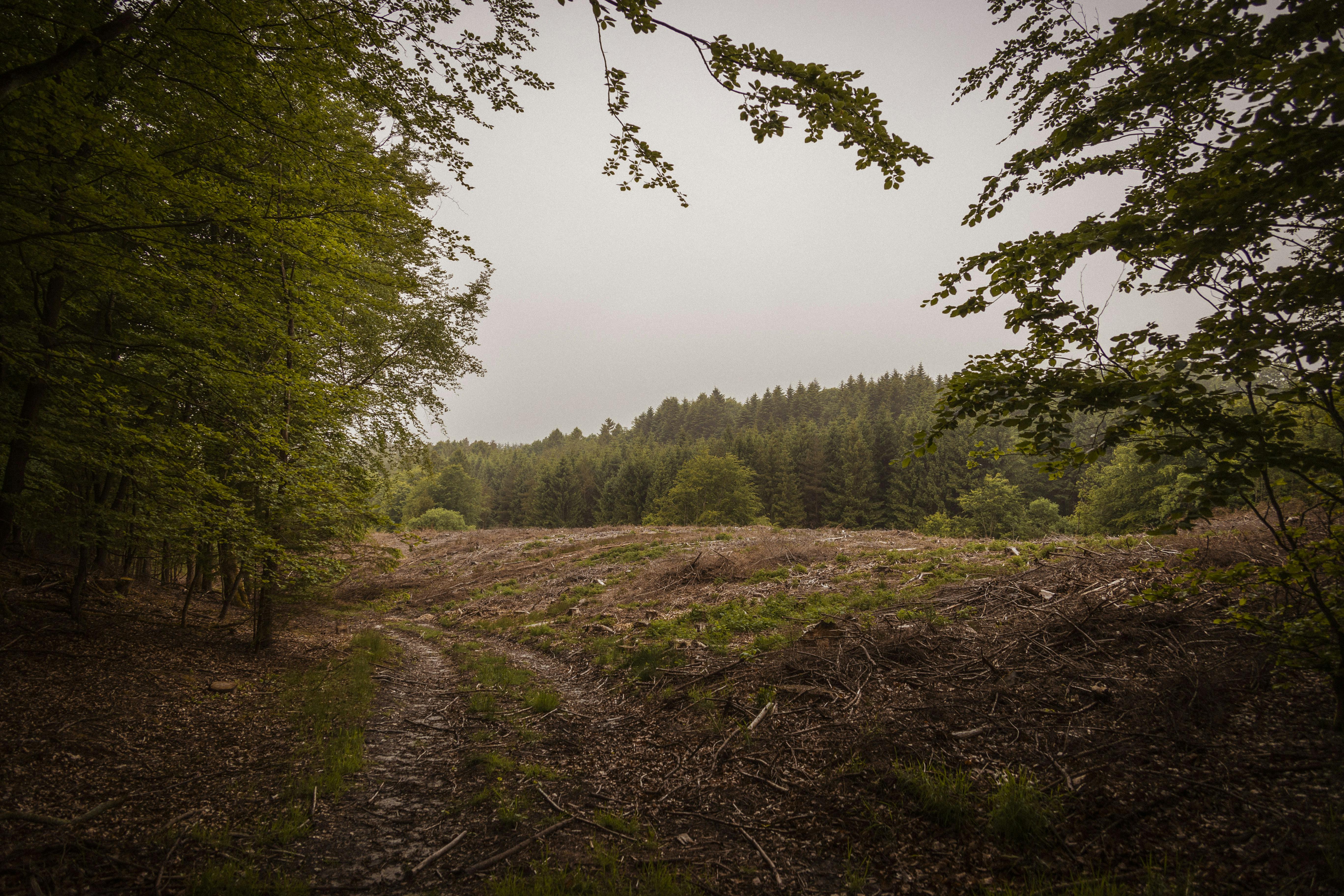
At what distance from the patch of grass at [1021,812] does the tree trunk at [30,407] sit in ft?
38.9

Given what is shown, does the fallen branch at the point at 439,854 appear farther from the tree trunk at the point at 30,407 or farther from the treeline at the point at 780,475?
the treeline at the point at 780,475

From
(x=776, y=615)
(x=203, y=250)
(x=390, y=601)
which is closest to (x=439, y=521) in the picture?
(x=390, y=601)

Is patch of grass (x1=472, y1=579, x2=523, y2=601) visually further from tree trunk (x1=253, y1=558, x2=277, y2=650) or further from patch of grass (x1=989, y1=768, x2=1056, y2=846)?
patch of grass (x1=989, y1=768, x2=1056, y2=846)

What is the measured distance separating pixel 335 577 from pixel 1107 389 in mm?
11178

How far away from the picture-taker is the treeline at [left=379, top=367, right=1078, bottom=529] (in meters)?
48.8

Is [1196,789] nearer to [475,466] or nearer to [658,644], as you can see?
[658,644]

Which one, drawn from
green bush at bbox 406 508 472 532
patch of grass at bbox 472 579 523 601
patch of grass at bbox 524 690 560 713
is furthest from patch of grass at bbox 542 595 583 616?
green bush at bbox 406 508 472 532

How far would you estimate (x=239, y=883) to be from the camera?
138 inches

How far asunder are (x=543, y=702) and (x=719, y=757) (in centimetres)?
332

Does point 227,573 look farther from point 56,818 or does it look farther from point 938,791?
point 938,791

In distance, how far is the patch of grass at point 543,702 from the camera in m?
7.54

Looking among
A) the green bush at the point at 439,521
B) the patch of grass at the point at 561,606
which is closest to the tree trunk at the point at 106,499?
the patch of grass at the point at 561,606

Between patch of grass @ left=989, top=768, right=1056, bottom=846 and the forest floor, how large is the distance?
2 centimetres

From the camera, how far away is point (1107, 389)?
3396 mm
